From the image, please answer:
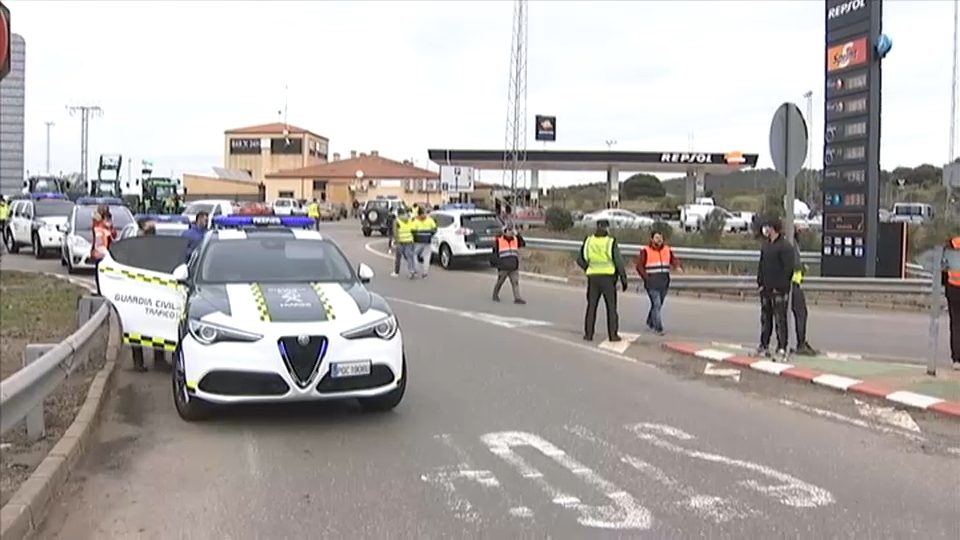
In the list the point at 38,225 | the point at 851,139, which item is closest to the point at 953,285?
the point at 851,139

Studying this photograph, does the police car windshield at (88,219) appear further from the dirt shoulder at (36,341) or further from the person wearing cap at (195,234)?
the person wearing cap at (195,234)

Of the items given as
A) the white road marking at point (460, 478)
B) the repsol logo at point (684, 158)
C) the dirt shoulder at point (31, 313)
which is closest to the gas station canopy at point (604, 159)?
the repsol logo at point (684, 158)

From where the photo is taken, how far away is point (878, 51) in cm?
2053

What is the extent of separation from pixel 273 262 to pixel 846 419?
5.43m

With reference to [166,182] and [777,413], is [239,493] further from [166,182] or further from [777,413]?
[166,182]

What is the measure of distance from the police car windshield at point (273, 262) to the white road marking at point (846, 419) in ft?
14.4

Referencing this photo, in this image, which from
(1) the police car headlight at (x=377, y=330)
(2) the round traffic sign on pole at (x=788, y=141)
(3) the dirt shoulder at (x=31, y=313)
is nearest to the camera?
(1) the police car headlight at (x=377, y=330)

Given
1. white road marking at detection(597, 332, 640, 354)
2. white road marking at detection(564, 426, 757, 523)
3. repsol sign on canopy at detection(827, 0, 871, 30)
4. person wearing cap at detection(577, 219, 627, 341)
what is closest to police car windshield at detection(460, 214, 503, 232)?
repsol sign on canopy at detection(827, 0, 871, 30)

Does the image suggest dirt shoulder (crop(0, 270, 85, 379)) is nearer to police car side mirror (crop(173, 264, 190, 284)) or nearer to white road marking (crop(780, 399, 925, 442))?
police car side mirror (crop(173, 264, 190, 284))

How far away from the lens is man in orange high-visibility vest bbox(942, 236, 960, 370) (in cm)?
1143

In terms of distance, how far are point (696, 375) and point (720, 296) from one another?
372 inches

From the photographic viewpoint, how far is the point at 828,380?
33.4 ft

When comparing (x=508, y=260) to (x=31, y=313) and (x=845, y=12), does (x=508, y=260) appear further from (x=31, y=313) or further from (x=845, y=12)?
(x=845, y=12)

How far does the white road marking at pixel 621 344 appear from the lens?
13.0m
